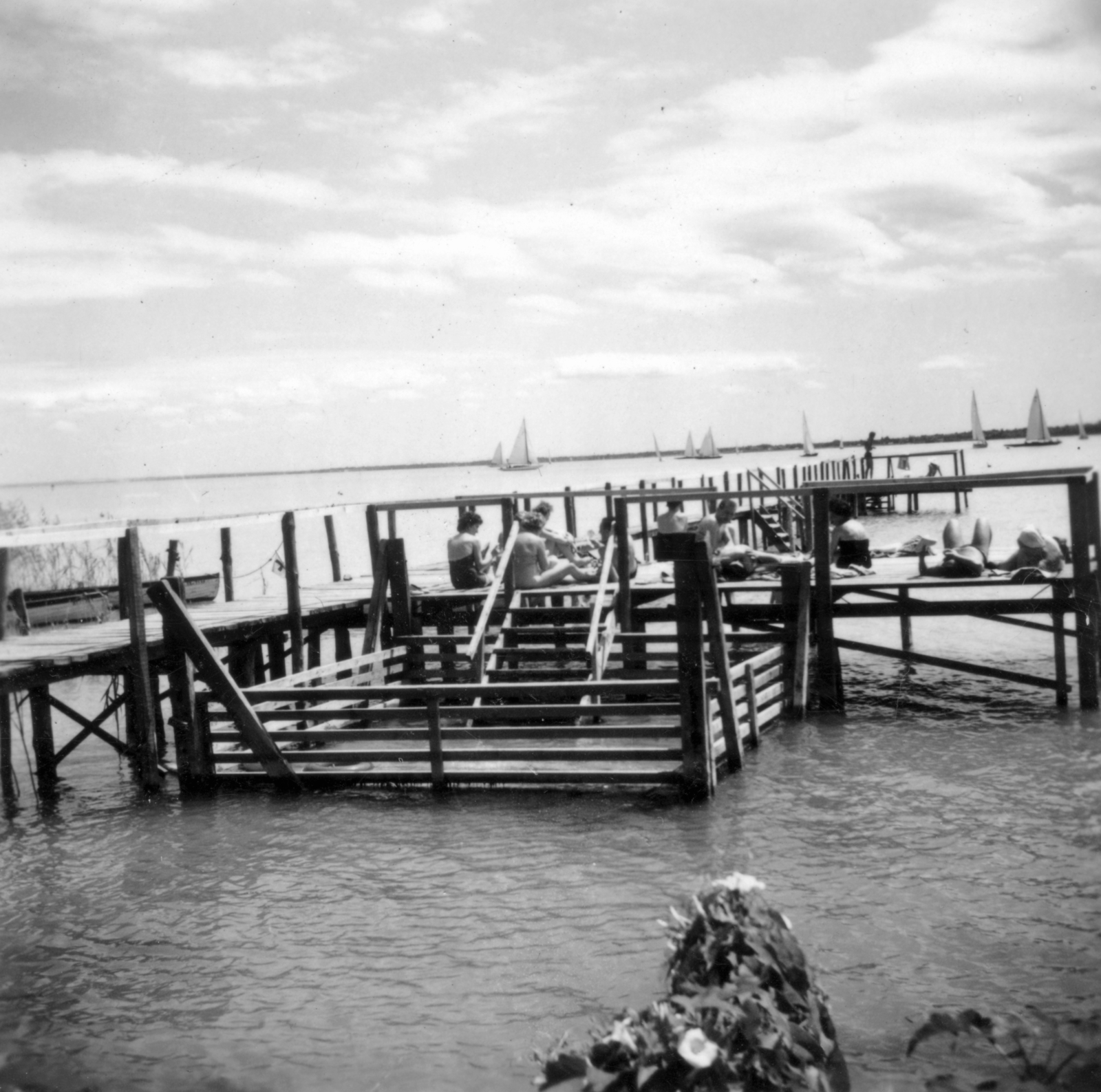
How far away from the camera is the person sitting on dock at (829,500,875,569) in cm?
1416

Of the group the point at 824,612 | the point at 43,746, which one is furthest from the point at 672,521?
the point at 43,746

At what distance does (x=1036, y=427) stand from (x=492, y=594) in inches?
2563

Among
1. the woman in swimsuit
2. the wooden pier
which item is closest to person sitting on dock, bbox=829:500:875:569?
the woman in swimsuit

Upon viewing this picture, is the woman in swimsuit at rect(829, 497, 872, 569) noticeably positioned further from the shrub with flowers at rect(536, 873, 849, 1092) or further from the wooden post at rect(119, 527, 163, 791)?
the shrub with flowers at rect(536, 873, 849, 1092)

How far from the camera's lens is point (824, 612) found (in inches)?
533

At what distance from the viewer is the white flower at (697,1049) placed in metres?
3.41

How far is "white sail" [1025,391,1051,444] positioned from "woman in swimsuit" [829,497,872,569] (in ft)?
171

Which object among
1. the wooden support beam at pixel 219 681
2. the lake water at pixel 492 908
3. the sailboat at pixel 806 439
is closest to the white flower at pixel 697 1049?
the lake water at pixel 492 908

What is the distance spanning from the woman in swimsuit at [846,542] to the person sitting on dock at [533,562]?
3.14 meters

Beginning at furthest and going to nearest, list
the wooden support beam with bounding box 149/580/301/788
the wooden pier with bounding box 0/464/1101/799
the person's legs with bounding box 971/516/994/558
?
1. the person's legs with bounding box 971/516/994/558
2. the wooden support beam with bounding box 149/580/301/788
3. the wooden pier with bounding box 0/464/1101/799

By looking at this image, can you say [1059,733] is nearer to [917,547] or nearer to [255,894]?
[917,547]

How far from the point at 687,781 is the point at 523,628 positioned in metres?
4.15

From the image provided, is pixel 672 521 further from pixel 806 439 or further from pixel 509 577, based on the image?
pixel 806 439

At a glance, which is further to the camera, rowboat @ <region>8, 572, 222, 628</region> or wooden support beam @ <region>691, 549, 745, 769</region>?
rowboat @ <region>8, 572, 222, 628</region>
